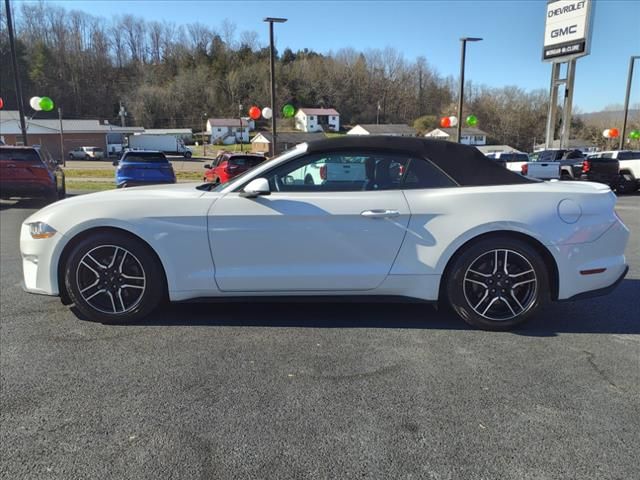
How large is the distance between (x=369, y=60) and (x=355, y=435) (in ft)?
410

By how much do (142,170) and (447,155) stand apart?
40.0 feet

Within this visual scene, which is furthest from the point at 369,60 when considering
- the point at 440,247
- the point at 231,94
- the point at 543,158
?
the point at 440,247

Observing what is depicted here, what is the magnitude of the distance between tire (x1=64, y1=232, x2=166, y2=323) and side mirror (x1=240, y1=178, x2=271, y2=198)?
904mm

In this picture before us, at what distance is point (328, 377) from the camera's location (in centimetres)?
291

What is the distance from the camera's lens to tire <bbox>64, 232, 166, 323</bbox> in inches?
143

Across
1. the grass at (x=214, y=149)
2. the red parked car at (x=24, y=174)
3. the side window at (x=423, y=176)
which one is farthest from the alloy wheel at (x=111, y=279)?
the grass at (x=214, y=149)

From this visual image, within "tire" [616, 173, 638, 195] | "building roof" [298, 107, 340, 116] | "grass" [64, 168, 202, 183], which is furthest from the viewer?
"building roof" [298, 107, 340, 116]

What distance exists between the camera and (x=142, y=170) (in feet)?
46.1

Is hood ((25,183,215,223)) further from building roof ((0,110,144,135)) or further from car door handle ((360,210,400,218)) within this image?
building roof ((0,110,144,135))

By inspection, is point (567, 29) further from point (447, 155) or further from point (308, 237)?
point (308, 237)

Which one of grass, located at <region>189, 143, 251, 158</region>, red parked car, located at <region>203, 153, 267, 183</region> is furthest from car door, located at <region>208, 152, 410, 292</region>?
grass, located at <region>189, 143, 251, 158</region>

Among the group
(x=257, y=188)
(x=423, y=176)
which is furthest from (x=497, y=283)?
(x=257, y=188)

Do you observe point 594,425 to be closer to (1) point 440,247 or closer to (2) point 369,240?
A: (1) point 440,247

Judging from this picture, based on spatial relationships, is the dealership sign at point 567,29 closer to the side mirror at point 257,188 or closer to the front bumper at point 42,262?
the side mirror at point 257,188
